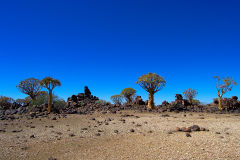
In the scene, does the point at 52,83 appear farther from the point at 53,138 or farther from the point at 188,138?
the point at 188,138

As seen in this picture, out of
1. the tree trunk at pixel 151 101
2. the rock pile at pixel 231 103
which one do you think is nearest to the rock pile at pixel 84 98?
the tree trunk at pixel 151 101

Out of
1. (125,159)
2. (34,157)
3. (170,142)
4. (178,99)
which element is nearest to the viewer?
(125,159)

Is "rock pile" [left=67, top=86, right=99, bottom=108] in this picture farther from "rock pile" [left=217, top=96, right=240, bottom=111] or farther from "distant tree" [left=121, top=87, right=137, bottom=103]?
"rock pile" [left=217, top=96, right=240, bottom=111]

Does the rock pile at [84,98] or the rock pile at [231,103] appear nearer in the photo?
the rock pile at [231,103]

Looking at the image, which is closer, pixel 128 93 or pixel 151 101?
pixel 151 101

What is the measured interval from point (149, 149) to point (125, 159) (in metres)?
1.20

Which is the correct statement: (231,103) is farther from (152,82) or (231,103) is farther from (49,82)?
(49,82)

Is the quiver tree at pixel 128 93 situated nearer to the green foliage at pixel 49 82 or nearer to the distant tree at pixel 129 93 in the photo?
the distant tree at pixel 129 93

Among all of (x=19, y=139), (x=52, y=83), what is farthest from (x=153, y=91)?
(x=19, y=139)

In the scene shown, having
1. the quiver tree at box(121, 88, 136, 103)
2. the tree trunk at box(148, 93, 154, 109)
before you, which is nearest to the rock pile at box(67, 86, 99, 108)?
the quiver tree at box(121, 88, 136, 103)

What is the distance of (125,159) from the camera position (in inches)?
208

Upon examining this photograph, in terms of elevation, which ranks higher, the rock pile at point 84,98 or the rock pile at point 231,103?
the rock pile at point 84,98

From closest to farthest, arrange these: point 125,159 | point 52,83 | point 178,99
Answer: point 125,159
point 52,83
point 178,99

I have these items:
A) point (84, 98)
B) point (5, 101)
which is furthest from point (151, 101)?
point (5, 101)
